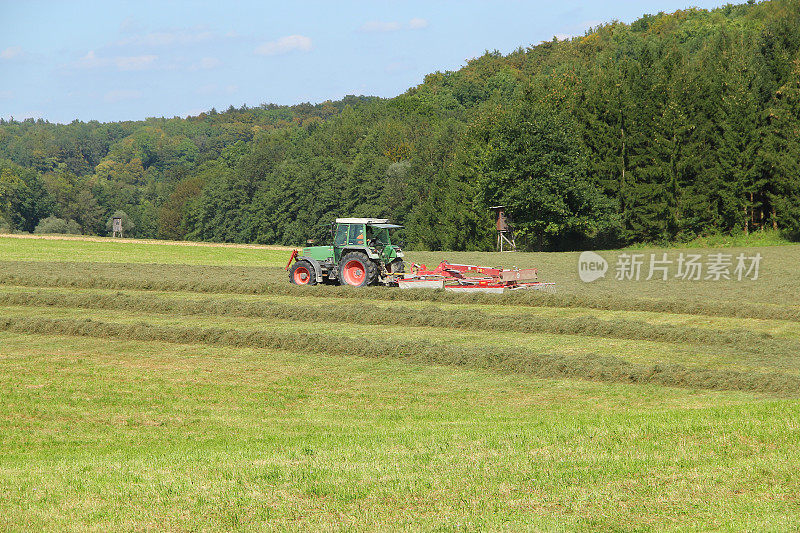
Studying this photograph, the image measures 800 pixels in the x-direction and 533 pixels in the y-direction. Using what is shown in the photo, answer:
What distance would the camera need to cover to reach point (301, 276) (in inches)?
1138

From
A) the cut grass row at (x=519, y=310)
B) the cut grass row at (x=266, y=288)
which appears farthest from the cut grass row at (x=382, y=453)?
the cut grass row at (x=266, y=288)

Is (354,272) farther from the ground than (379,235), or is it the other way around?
(379,235)

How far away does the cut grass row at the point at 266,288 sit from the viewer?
23.5 meters

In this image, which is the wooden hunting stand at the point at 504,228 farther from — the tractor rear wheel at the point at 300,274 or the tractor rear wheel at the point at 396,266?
the tractor rear wheel at the point at 300,274

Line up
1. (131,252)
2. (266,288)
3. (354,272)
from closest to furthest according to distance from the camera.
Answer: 1. (266,288)
2. (354,272)
3. (131,252)

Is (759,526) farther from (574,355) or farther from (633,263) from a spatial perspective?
(633,263)

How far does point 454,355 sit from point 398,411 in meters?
4.22

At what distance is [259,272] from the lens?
35219mm

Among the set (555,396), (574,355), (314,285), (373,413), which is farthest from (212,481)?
(314,285)

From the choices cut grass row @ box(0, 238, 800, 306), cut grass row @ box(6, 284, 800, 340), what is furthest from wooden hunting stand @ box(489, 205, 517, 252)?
cut grass row @ box(6, 284, 800, 340)

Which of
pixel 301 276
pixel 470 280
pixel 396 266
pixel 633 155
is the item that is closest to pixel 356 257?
pixel 396 266

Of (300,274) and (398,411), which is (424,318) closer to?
(300,274)

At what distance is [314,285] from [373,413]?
16.4 m

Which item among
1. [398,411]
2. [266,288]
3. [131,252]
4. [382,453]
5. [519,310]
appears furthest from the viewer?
[131,252]
